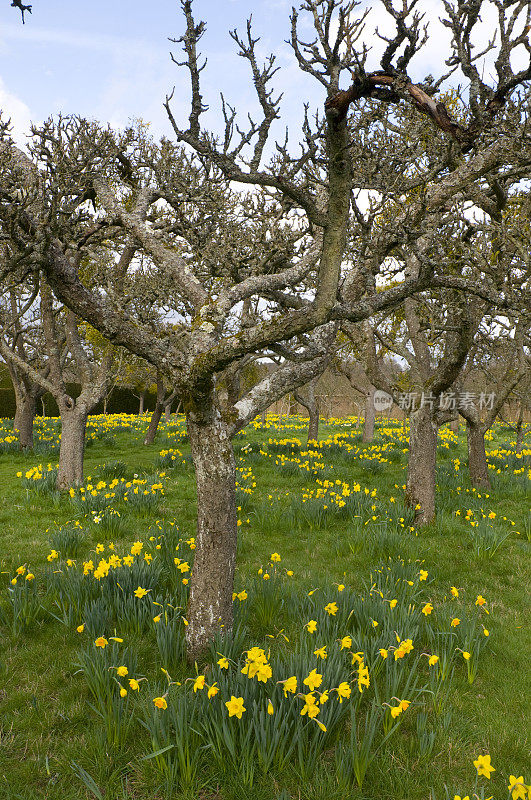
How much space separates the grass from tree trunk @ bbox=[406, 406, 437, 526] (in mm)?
392

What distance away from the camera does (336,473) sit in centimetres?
986

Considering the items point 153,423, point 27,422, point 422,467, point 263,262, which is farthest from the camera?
point 153,423

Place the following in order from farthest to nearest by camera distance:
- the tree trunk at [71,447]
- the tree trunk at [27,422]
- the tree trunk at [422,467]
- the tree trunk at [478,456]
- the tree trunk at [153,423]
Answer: the tree trunk at [153,423] < the tree trunk at [27,422] < the tree trunk at [478,456] < the tree trunk at [71,447] < the tree trunk at [422,467]

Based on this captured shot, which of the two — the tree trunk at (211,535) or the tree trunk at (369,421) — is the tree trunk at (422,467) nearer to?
the tree trunk at (211,535)

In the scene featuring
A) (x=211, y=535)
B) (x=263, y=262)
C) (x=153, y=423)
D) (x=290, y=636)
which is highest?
(x=263, y=262)

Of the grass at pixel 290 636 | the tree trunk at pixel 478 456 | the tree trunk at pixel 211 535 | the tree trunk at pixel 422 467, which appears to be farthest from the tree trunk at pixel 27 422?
the tree trunk at pixel 478 456

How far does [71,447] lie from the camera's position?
8.80 meters

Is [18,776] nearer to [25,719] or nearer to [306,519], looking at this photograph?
[25,719]

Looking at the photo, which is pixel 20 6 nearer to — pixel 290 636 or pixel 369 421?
pixel 290 636

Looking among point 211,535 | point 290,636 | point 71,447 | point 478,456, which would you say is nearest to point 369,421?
point 478,456

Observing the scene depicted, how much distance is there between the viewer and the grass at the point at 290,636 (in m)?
2.49

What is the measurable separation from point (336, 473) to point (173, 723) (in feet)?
24.8

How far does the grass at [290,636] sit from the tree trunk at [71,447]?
825mm

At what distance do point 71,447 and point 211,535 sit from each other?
634 cm
